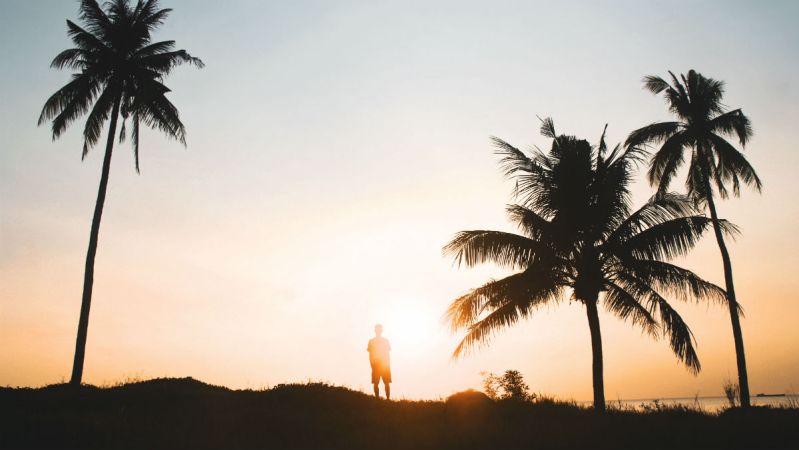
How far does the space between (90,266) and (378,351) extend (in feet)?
40.1

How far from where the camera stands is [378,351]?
53.6ft

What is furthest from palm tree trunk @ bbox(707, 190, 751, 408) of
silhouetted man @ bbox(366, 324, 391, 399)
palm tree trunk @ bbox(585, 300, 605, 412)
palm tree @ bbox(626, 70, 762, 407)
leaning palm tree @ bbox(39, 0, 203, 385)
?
leaning palm tree @ bbox(39, 0, 203, 385)

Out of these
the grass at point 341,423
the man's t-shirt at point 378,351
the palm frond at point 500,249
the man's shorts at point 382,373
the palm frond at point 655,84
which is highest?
the palm frond at point 655,84

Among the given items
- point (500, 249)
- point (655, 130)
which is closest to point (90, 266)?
point (500, 249)

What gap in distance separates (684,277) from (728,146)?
10905 mm

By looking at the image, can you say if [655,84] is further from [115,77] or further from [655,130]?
[115,77]

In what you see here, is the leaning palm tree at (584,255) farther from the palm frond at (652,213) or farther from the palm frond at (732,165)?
the palm frond at (732,165)

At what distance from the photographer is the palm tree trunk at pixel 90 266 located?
1859 centimetres

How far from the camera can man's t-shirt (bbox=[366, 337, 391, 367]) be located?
16344 mm

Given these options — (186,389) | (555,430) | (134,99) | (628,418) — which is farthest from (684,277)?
(134,99)

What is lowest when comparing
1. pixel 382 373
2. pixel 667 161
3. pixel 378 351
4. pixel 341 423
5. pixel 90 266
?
pixel 341 423

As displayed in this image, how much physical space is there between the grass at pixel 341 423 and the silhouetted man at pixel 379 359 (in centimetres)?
122

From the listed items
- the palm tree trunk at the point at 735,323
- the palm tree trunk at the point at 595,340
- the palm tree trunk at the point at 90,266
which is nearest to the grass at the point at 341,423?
the palm tree trunk at the point at 595,340

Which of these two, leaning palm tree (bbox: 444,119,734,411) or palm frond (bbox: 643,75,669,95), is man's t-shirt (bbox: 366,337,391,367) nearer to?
leaning palm tree (bbox: 444,119,734,411)
